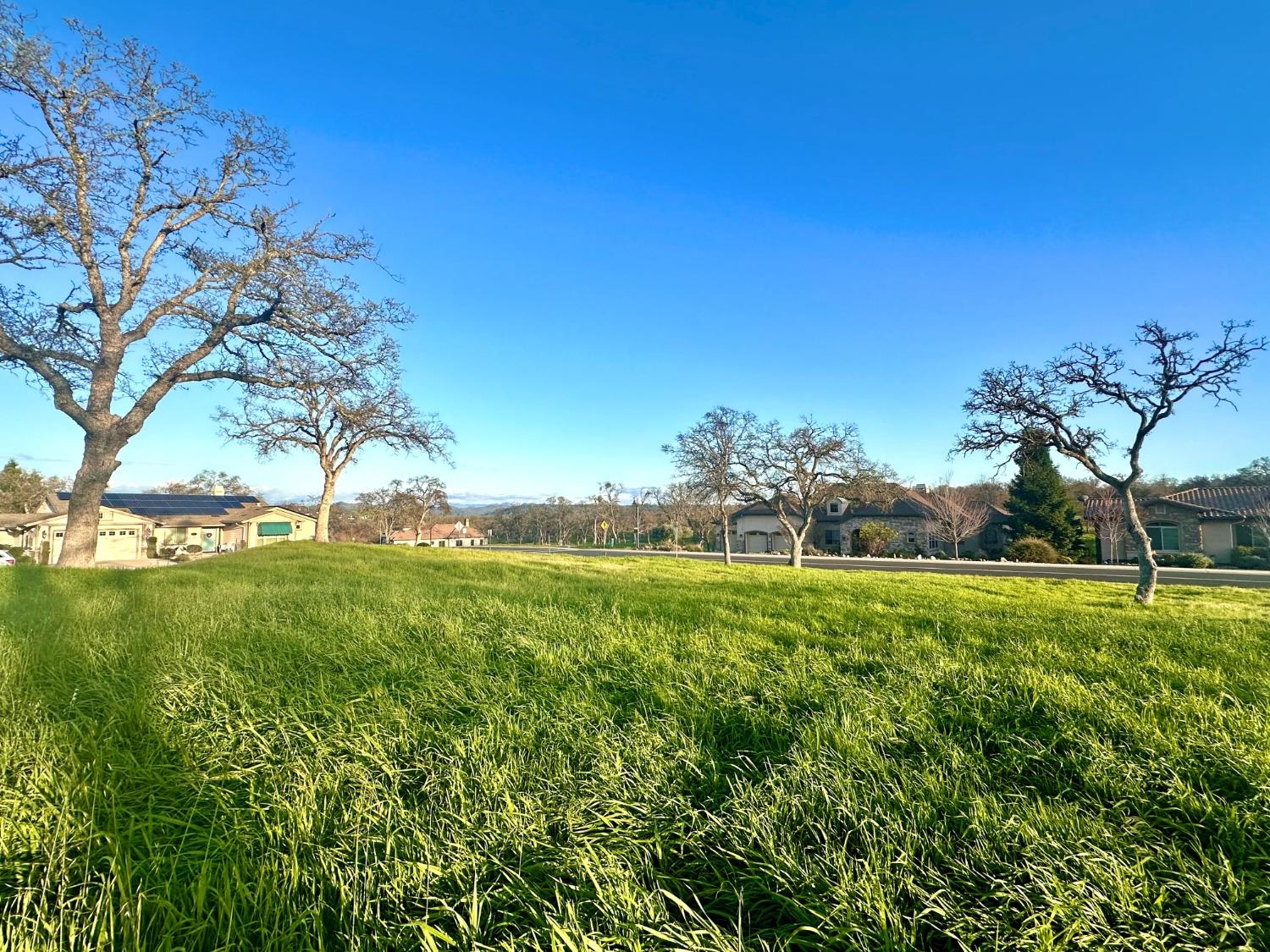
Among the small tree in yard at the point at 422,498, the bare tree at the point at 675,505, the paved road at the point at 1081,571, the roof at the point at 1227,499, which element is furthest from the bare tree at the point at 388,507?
the roof at the point at 1227,499

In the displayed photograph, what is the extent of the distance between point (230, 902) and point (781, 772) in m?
2.09

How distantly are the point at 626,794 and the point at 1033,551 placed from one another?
116 feet

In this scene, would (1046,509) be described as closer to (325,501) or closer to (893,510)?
(893,510)

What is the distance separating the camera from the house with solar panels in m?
39.0

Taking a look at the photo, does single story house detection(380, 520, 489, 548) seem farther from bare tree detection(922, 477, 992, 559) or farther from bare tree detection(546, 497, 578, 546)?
bare tree detection(922, 477, 992, 559)

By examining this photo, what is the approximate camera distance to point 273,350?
564 inches

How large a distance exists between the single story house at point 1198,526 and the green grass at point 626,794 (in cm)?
3446

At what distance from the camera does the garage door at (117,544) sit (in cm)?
3853

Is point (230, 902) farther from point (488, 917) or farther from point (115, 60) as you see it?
point (115, 60)

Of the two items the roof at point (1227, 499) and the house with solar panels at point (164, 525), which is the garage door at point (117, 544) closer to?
the house with solar panels at point (164, 525)

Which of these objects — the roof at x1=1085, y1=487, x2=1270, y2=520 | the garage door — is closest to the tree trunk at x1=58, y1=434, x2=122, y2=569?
the garage door

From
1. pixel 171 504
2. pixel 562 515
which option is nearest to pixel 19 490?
pixel 171 504

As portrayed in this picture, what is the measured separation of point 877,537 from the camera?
127 feet

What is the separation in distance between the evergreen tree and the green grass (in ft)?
107
